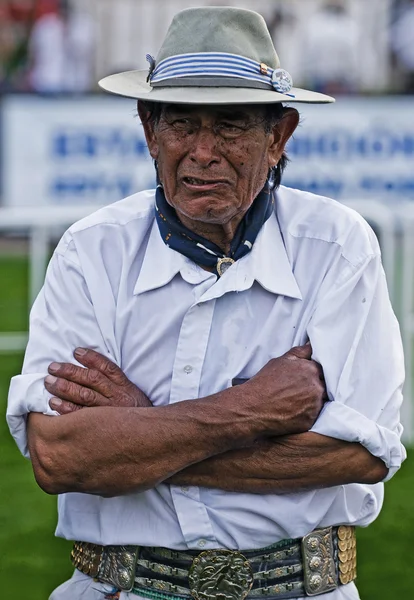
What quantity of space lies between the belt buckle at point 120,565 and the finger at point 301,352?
62cm

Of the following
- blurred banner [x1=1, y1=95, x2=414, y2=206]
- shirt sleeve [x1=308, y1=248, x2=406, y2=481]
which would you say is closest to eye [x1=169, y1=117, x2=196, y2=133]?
shirt sleeve [x1=308, y1=248, x2=406, y2=481]

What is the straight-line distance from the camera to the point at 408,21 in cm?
1681

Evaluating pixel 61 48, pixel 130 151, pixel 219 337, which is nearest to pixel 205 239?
pixel 219 337

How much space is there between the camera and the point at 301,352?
328 centimetres

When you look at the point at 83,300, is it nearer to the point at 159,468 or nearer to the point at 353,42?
the point at 159,468

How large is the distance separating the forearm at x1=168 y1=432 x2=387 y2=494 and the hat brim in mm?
833

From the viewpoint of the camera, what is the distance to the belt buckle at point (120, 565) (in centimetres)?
329

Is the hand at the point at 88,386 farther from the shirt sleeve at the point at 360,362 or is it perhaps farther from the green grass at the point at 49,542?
the green grass at the point at 49,542

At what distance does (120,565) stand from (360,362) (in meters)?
0.80

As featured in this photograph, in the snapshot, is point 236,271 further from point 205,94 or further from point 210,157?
point 205,94

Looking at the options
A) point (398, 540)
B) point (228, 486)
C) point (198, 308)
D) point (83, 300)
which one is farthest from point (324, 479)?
point (398, 540)

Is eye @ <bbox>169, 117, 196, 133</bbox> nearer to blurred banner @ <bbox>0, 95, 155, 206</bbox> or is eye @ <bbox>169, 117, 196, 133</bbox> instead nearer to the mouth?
the mouth

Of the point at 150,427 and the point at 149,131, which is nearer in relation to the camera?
the point at 150,427

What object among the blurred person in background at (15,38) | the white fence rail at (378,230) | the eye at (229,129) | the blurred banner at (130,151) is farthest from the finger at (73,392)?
the blurred person in background at (15,38)
